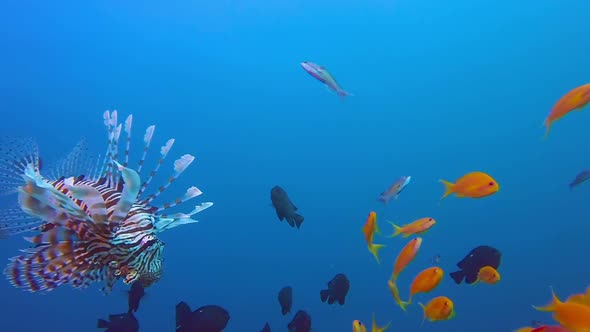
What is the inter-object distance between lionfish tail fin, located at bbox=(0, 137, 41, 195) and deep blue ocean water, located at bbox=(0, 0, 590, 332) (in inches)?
817

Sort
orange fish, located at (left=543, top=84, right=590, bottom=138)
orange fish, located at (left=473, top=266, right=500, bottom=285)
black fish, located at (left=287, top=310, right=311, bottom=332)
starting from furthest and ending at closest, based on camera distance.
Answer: black fish, located at (left=287, top=310, right=311, bottom=332)
orange fish, located at (left=473, top=266, right=500, bottom=285)
orange fish, located at (left=543, top=84, right=590, bottom=138)

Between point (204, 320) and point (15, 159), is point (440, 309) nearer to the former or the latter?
point (204, 320)

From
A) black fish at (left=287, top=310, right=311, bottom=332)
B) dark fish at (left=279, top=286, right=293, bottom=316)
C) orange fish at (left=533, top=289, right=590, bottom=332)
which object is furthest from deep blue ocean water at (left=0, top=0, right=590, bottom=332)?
orange fish at (left=533, top=289, right=590, bottom=332)

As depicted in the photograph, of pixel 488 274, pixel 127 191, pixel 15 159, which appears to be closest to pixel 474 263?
pixel 488 274

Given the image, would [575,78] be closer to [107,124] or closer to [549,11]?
[549,11]

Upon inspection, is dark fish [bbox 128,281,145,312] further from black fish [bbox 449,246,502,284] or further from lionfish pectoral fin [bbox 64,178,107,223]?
black fish [bbox 449,246,502,284]

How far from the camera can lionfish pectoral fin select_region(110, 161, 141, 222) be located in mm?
2388

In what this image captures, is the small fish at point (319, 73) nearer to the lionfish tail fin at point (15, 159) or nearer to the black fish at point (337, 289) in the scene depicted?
the black fish at point (337, 289)

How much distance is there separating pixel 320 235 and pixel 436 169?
1038 centimetres

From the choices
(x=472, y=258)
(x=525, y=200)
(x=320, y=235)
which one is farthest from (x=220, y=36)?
(x=472, y=258)

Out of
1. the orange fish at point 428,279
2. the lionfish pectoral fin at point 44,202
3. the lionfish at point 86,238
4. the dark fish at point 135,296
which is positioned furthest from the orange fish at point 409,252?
the lionfish pectoral fin at point 44,202

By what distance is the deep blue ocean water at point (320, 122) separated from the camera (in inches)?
1009

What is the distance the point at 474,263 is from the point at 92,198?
316 centimetres

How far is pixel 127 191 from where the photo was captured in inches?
100
